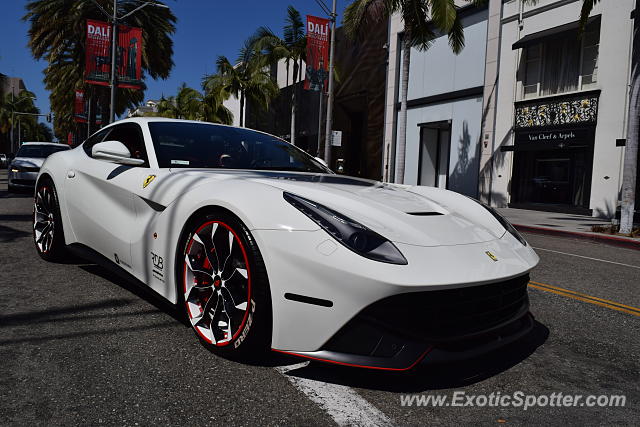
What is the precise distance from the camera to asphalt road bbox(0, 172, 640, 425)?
209cm

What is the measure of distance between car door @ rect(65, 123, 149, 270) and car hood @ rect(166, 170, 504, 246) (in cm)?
52

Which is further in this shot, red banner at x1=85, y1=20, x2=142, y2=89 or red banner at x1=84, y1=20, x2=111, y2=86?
red banner at x1=85, y1=20, x2=142, y2=89

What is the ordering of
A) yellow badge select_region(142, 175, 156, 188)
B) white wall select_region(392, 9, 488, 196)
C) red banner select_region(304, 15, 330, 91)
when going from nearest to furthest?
yellow badge select_region(142, 175, 156, 188)
white wall select_region(392, 9, 488, 196)
red banner select_region(304, 15, 330, 91)

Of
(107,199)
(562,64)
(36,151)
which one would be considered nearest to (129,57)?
(36,151)

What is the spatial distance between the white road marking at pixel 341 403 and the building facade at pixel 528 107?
43.7ft

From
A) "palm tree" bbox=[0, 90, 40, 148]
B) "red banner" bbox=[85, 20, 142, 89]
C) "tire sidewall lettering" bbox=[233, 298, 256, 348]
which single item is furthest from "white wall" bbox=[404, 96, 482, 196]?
"palm tree" bbox=[0, 90, 40, 148]

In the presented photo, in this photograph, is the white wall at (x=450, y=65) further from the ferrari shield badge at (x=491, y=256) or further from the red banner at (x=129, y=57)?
the ferrari shield badge at (x=491, y=256)

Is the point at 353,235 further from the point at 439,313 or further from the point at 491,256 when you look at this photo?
the point at 491,256

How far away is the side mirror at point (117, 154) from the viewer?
11.1 ft

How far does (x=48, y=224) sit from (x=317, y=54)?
61.6 feet

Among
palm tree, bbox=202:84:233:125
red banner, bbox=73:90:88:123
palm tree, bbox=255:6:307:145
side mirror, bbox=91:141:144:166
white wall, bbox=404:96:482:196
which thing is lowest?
side mirror, bbox=91:141:144:166

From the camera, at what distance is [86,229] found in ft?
12.6

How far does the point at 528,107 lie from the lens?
62.0ft

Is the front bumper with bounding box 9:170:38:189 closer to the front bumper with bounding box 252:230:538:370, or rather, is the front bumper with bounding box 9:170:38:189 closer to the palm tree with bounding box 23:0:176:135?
the front bumper with bounding box 252:230:538:370
